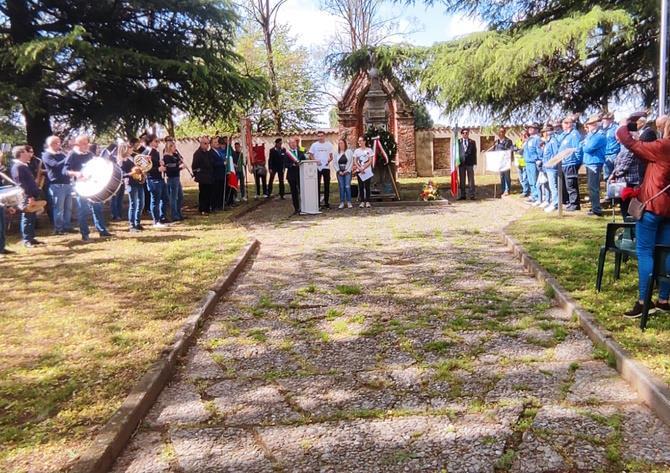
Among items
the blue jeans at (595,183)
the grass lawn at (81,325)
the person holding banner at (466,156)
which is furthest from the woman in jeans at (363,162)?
the blue jeans at (595,183)

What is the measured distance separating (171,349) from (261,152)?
51.7 feet

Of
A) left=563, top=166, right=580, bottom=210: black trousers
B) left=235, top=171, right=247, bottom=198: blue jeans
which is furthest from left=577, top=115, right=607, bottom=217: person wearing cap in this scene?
left=235, top=171, right=247, bottom=198: blue jeans

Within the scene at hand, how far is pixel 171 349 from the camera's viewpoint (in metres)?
5.07

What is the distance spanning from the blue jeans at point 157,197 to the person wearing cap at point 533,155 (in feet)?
29.5

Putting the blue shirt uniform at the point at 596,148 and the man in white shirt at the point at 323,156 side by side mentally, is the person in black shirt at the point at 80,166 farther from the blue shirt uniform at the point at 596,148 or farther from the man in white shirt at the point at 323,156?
the blue shirt uniform at the point at 596,148

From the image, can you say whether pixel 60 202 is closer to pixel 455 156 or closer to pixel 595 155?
pixel 455 156

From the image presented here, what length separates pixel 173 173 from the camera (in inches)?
542

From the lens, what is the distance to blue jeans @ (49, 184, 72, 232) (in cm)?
1182

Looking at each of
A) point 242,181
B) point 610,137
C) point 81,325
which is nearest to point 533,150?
point 610,137

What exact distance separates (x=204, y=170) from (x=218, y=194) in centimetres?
188

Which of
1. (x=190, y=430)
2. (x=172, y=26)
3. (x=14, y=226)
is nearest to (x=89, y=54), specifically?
(x=172, y=26)

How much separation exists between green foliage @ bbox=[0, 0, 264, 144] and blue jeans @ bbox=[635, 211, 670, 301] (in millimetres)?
11698

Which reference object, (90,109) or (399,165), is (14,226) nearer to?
(90,109)

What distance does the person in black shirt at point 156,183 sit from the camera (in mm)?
12359
